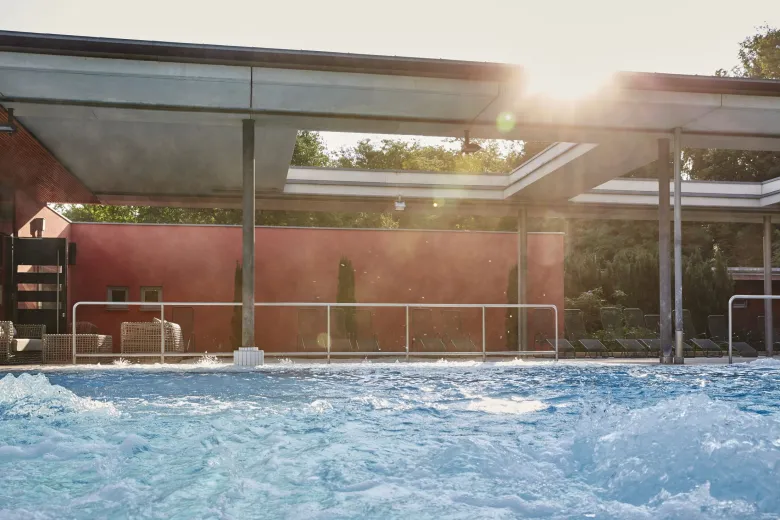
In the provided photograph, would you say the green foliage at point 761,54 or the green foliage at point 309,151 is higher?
the green foliage at point 761,54

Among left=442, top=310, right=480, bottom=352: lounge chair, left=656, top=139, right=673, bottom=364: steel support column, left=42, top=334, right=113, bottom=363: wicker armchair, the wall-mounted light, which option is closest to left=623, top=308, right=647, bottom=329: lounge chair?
left=442, top=310, right=480, bottom=352: lounge chair

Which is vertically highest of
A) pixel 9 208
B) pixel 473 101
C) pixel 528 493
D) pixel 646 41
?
pixel 646 41

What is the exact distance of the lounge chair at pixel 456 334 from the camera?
13727 mm

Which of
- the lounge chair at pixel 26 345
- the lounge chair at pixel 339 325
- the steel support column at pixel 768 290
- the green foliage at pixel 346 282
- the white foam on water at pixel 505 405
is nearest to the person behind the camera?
the white foam on water at pixel 505 405

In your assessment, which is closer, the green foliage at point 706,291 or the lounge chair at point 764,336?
the lounge chair at point 764,336

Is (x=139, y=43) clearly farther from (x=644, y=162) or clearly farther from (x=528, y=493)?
(x=644, y=162)

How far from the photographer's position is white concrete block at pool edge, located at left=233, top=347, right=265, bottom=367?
873cm

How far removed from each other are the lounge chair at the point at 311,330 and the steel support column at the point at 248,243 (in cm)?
424

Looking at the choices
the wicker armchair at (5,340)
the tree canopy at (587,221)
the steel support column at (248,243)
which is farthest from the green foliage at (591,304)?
the wicker armchair at (5,340)

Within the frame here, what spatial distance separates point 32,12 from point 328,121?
7.73 meters

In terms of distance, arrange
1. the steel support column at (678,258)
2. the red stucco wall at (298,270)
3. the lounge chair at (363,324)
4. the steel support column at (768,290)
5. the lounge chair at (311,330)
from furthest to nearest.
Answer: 1. the red stucco wall at (298,270)
2. the lounge chair at (363,324)
3. the steel support column at (768,290)
4. the lounge chair at (311,330)
5. the steel support column at (678,258)

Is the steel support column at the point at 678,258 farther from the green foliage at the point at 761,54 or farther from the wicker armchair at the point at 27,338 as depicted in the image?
the green foliage at the point at 761,54

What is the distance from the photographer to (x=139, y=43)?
7.12 meters

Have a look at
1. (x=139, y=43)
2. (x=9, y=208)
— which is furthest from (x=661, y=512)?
(x=9, y=208)
